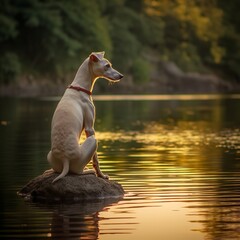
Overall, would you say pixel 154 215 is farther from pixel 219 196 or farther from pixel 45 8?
pixel 45 8

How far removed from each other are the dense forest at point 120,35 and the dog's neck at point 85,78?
160ft

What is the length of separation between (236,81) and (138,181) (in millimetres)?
80746

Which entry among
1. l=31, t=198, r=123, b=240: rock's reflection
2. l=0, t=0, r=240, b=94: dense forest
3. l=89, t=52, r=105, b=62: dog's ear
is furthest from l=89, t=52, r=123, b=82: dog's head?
l=0, t=0, r=240, b=94: dense forest

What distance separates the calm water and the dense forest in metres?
32.1

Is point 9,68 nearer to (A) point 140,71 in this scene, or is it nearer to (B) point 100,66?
(A) point 140,71

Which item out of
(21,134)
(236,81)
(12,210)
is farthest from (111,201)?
(236,81)

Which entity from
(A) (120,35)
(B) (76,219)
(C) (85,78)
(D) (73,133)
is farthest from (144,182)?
(A) (120,35)

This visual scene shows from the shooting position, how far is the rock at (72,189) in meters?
14.2

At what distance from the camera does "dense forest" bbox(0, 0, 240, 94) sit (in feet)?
216

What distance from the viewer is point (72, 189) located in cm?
1424

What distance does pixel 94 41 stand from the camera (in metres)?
70.9

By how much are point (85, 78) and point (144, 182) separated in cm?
200

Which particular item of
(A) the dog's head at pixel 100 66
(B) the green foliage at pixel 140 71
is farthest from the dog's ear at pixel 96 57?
(B) the green foliage at pixel 140 71

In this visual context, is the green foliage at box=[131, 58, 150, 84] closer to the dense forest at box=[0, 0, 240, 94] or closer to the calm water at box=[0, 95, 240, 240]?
the dense forest at box=[0, 0, 240, 94]
